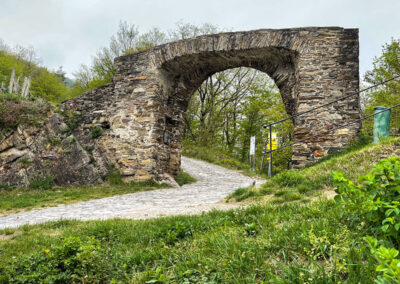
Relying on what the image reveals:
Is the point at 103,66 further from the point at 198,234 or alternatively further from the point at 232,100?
the point at 198,234

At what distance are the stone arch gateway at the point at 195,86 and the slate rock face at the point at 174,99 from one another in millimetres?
23

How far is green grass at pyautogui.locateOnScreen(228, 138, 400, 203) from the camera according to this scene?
4.12 meters

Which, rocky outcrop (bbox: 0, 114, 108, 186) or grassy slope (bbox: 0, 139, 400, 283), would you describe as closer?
grassy slope (bbox: 0, 139, 400, 283)

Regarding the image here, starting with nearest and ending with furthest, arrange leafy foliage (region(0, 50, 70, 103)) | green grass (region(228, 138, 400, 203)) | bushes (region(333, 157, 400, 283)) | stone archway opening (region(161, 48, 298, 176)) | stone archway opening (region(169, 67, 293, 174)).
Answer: bushes (region(333, 157, 400, 283)), green grass (region(228, 138, 400, 203)), stone archway opening (region(161, 48, 298, 176)), stone archway opening (region(169, 67, 293, 174)), leafy foliage (region(0, 50, 70, 103))

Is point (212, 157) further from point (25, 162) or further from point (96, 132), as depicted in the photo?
point (25, 162)

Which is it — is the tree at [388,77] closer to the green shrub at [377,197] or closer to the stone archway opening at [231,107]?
the stone archway opening at [231,107]

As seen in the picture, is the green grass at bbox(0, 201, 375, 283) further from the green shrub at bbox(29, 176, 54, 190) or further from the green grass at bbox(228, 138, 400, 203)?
the green shrub at bbox(29, 176, 54, 190)

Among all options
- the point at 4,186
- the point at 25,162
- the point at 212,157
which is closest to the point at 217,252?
the point at 4,186

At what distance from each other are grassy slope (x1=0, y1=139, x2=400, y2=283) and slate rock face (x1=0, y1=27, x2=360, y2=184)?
4.64 m

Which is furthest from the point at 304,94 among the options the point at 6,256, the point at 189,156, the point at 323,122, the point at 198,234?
the point at 189,156

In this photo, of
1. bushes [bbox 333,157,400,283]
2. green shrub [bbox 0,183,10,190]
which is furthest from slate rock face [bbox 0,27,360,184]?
bushes [bbox 333,157,400,283]

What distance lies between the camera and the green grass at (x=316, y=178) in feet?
13.5

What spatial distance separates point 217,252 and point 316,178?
2.91 metres

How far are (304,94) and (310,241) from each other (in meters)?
5.88
